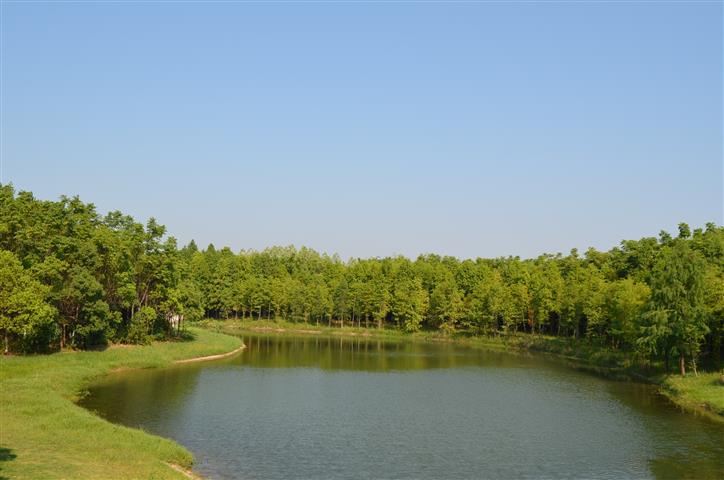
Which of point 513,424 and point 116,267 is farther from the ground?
point 116,267

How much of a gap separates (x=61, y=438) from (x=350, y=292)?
11123 centimetres

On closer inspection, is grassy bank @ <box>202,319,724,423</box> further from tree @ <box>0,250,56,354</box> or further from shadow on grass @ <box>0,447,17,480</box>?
Result: tree @ <box>0,250,56,354</box>

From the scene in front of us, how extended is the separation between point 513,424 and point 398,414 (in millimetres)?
9024

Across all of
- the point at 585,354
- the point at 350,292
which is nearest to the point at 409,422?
the point at 585,354

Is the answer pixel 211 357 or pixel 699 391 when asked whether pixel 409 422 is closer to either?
pixel 699 391

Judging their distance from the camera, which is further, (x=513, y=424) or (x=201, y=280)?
(x=201, y=280)

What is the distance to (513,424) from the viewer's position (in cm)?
4756

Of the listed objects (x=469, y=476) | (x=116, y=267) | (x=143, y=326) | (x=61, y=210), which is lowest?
(x=469, y=476)

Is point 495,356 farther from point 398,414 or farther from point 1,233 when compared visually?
point 1,233

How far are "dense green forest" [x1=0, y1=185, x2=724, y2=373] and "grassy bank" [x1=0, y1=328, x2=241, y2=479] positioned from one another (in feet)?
25.2

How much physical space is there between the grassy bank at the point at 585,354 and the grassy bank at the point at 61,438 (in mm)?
43189

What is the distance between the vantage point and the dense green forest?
64875 millimetres

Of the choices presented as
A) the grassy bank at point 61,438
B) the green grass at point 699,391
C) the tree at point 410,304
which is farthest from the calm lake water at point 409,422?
the tree at point 410,304

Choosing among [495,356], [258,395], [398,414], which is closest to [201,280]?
[495,356]
